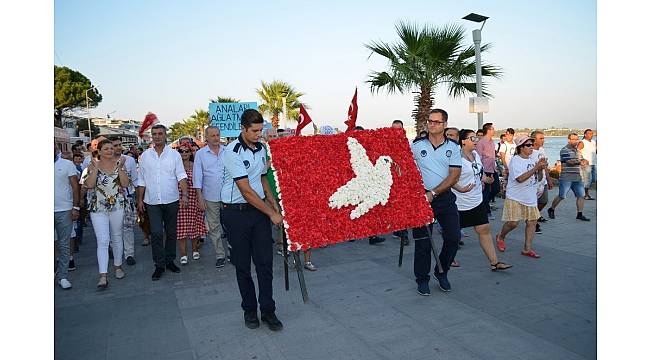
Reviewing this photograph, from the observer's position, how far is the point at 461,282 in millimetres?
5223

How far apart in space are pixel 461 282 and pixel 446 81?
32.4ft

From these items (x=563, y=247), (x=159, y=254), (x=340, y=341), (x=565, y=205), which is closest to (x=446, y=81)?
(x=565, y=205)

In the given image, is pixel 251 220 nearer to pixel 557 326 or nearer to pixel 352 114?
pixel 352 114

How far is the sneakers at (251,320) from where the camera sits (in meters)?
4.16

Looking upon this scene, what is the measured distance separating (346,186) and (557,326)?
7.31 feet

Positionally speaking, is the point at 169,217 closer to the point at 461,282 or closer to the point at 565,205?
the point at 461,282

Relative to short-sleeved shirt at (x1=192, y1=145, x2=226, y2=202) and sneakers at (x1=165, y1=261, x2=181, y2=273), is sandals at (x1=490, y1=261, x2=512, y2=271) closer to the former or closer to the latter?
short-sleeved shirt at (x1=192, y1=145, x2=226, y2=202)

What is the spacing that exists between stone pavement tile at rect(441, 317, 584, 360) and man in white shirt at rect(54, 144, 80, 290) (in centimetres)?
456

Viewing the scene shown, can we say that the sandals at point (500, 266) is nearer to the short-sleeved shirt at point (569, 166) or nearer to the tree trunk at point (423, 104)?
the short-sleeved shirt at point (569, 166)

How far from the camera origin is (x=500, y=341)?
3678 mm

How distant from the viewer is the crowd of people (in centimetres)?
416

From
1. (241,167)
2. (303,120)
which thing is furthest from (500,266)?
(241,167)

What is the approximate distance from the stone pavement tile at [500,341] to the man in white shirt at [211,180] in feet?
12.0

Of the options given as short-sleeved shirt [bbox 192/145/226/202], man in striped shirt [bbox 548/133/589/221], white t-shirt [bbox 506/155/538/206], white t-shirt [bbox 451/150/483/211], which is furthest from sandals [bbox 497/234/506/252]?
short-sleeved shirt [bbox 192/145/226/202]
